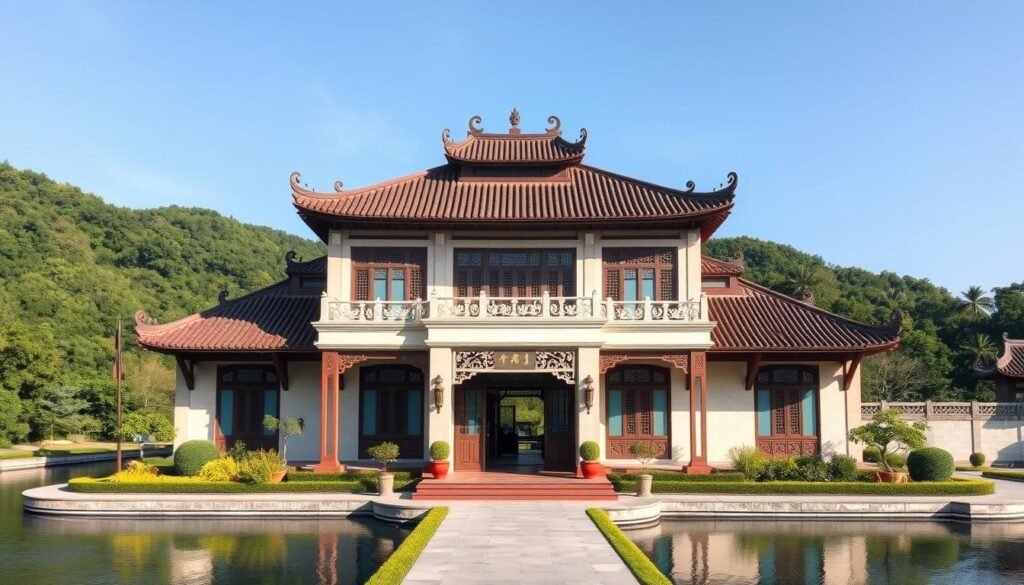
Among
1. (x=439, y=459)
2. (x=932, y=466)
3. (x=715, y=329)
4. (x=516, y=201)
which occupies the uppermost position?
(x=516, y=201)

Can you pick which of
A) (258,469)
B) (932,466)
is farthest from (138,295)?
(932,466)

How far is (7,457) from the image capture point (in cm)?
2989

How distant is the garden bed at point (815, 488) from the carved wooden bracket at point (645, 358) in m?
2.83

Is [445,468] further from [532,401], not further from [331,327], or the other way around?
[532,401]

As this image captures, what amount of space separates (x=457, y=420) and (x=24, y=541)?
9.05 meters

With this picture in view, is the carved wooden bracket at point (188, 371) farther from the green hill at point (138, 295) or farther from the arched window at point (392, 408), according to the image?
the green hill at point (138, 295)

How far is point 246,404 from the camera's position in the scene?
20547mm

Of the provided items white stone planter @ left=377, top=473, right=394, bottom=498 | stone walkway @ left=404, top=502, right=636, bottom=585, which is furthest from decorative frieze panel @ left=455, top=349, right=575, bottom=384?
stone walkway @ left=404, top=502, right=636, bottom=585

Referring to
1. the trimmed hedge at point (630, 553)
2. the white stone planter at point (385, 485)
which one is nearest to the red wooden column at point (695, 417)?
the trimmed hedge at point (630, 553)

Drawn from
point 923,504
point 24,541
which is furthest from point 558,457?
point 24,541

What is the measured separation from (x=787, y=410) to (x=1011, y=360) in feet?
49.0

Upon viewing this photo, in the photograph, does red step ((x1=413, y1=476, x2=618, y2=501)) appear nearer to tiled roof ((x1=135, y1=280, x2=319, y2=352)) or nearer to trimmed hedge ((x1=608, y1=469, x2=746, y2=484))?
trimmed hedge ((x1=608, y1=469, x2=746, y2=484))

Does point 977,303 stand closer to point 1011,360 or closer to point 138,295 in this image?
point 1011,360

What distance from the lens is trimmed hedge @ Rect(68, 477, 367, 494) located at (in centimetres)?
1673
